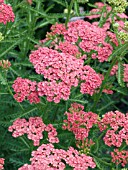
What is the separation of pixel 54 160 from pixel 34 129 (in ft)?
1.45

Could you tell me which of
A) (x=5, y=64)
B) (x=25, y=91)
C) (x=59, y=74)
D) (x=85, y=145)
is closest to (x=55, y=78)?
(x=59, y=74)

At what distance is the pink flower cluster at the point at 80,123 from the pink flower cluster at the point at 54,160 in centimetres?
21

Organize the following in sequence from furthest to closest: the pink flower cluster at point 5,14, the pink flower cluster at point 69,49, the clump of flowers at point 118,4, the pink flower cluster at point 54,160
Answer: the clump of flowers at point 118,4, the pink flower cluster at point 69,49, the pink flower cluster at point 5,14, the pink flower cluster at point 54,160

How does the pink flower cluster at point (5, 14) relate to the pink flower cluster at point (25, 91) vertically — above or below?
above

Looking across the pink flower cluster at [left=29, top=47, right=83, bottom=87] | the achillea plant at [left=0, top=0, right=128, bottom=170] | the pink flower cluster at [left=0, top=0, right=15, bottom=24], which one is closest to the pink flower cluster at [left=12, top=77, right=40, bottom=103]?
the achillea plant at [left=0, top=0, right=128, bottom=170]

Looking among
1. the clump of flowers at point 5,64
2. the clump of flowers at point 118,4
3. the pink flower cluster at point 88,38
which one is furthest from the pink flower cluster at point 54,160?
the clump of flowers at point 118,4

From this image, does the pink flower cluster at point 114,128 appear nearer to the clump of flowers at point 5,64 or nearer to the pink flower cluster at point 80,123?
the pink flower cluster at point 80,123

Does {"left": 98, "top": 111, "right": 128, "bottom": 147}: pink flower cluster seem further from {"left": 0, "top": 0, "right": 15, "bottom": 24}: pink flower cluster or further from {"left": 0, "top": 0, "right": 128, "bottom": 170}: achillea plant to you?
{"left": 0, "top": 0, "right": 15, "bottom": 24}: pink flower cluster

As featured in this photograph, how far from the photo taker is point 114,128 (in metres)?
3.86

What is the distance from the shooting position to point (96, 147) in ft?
13.3

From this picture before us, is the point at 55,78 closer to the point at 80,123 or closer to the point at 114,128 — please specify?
the point at 80,123

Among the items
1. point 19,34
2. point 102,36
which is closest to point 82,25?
point 102,36

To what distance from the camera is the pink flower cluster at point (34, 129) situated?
12.5 ft

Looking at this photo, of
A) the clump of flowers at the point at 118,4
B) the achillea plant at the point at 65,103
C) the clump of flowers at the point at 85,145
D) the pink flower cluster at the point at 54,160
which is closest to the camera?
the pink flower cluster at the point at 54,160
